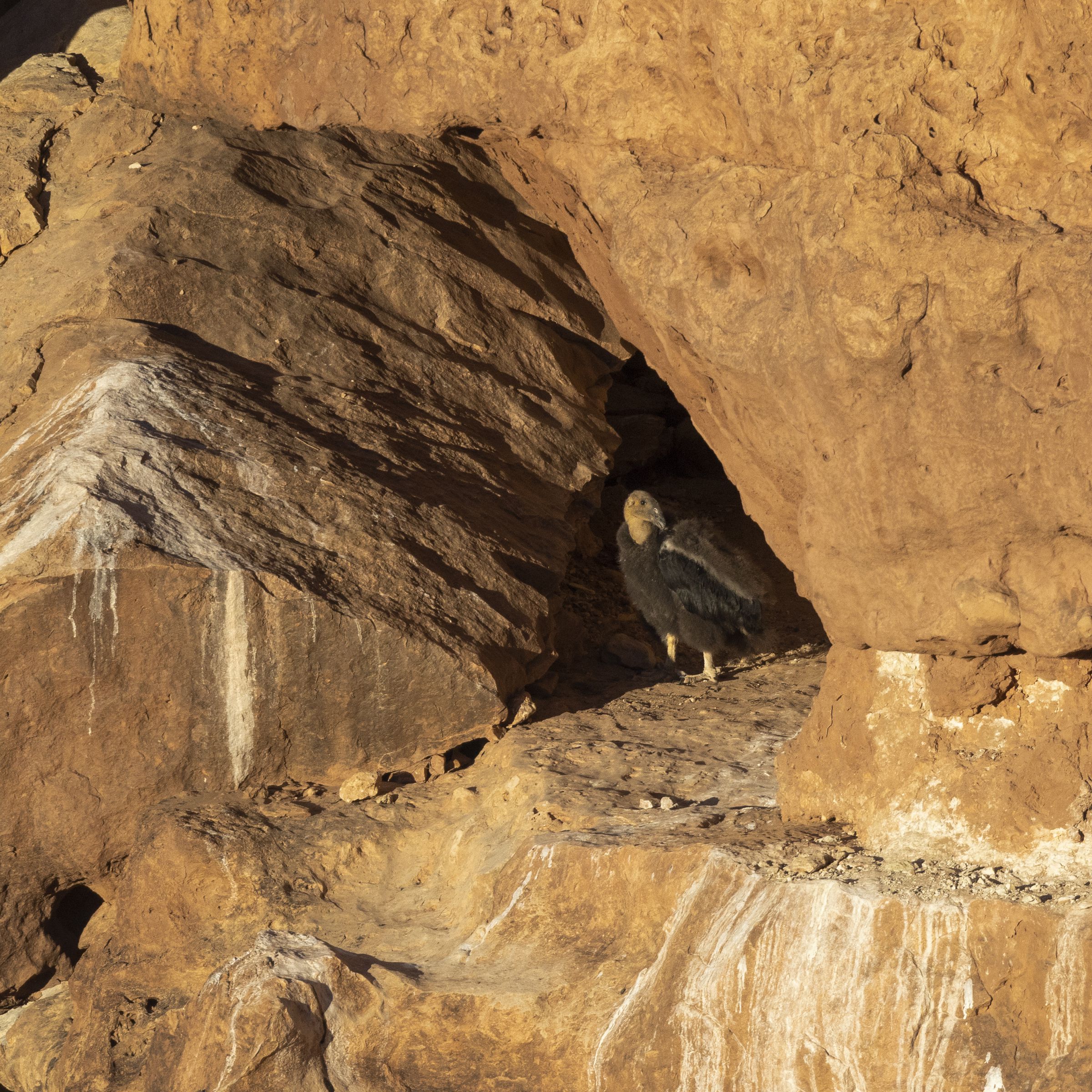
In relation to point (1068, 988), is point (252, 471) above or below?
above

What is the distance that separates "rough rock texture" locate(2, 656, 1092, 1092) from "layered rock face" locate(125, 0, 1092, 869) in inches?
17.7

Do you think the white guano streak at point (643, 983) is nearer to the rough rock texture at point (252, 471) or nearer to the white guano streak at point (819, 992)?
the white guano streak at point (819, 992)

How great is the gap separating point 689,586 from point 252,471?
2.38m

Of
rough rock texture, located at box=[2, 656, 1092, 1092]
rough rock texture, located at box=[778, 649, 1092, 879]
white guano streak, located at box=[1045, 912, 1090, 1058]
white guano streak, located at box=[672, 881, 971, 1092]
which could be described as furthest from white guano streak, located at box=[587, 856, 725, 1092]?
white guano streak, located at box=[1045, 912, 1090, 1058]

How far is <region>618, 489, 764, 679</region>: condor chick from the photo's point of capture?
241 inches

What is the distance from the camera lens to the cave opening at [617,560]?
644 cm

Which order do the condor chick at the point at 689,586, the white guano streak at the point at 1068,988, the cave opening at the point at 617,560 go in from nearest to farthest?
the white guano streak at the point at 1068,988 → the condor chick at the point at 689,586 → the cave opening at the point at 617,560

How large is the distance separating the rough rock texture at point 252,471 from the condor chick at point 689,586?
0.45m

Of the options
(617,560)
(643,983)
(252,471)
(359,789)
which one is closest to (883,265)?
(643,983)

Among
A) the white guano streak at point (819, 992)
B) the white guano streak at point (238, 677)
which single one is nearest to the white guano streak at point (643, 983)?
the white guano streak at point (819, 992)

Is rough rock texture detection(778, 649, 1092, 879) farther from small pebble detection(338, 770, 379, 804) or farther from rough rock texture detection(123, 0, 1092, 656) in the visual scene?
small pebble detection(338, 770, 379, 804)

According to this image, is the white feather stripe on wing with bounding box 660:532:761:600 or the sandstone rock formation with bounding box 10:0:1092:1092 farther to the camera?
the white feather stripe on wing with bounding box 660:532:761:600

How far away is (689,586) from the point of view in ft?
20.3

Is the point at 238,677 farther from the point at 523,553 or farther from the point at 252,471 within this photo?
the point at 523,553
